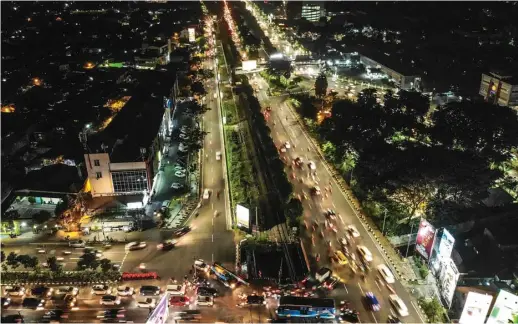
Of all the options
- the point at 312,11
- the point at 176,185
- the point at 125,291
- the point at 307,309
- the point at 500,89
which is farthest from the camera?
the point at 312,11

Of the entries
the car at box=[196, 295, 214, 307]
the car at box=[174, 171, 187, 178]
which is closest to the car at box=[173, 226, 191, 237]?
the car at box=[196, 295, 214, 307]

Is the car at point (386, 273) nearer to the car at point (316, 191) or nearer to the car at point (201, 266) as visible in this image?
the car at point (316, 191)

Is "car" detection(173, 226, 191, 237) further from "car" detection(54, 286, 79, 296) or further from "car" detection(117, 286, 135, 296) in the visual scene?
"car" detection(54, 286, 79, 296)

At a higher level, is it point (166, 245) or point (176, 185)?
point (176, 185)

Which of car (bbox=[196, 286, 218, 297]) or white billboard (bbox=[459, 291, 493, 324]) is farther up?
white billboard (bbox=[459, 291, 493, 324])

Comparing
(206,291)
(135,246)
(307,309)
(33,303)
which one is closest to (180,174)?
(135,246)

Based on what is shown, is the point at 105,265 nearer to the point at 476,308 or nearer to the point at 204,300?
the point at 204,300

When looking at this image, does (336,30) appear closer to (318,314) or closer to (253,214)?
(253,214)
